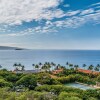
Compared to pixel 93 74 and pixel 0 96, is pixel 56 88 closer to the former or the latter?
pixel 0 96

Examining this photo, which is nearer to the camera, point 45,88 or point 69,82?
point 45,88

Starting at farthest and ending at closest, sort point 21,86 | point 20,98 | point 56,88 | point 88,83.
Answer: point 88,83, point 21,86, point 56,88, point 20,98

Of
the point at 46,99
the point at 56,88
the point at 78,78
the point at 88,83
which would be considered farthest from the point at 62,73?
the point at 46,99

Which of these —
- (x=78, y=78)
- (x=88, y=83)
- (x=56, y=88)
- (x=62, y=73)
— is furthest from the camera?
(x=62, y=73)

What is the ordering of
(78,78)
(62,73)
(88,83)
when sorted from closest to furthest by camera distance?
(88,83) < (78,78) < (62,73)

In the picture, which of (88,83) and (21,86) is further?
(88,83)

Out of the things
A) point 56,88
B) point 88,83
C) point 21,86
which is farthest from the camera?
point 88,83

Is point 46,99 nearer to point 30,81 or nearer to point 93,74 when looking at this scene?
point 30,81

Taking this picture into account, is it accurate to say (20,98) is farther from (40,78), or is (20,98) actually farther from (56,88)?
(40,78)

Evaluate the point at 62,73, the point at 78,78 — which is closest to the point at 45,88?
the point at 78,78
